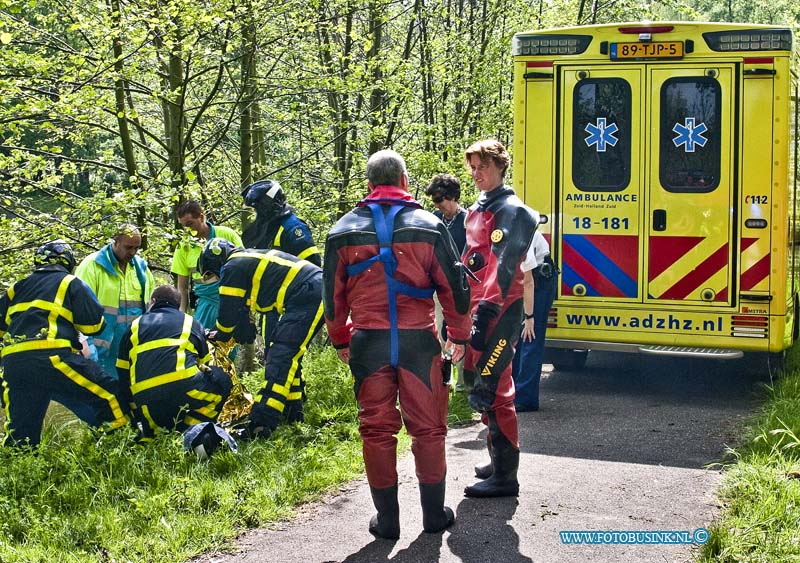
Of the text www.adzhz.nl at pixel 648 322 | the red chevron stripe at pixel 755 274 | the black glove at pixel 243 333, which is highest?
the red chevron stripe at pixel 755 274

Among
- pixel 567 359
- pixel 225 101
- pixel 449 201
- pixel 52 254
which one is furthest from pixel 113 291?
pixel 567 359

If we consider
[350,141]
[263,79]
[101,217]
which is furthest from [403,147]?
[101,217]

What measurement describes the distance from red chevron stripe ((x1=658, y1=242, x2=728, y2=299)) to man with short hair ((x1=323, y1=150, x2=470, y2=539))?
13.4 ft

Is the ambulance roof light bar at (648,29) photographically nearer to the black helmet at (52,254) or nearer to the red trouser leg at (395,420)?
the red trouser leg at (395,420)

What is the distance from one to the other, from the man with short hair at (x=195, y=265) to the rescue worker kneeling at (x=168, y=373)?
1361mm

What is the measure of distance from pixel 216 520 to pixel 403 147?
9490mm

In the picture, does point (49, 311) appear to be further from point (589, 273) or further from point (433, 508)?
point (589, 273)

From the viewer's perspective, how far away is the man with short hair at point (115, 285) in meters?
8.29

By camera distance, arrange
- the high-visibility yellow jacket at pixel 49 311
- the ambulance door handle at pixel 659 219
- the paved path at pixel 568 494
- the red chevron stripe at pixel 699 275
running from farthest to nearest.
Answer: the ambulance door handle at pixel 659 219 → the red chevron stripe at pixel 699 275 → the high-visibility yellow jacket at pixel 49 311 → the paved path at pixel 568 494

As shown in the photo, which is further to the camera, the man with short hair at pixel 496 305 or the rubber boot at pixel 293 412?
the rubber boot at pixel 293 412

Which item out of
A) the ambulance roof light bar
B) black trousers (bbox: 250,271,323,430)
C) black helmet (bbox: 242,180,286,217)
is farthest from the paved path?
the ambulance roof light bar

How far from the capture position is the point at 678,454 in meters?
6.76

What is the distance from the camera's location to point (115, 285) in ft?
27.5

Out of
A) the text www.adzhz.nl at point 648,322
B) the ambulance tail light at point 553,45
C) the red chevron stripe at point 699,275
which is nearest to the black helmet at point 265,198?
the ambulance tail light at point 553,45
